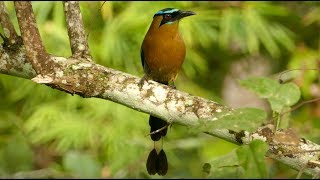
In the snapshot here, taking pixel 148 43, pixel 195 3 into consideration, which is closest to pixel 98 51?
pixel 195 3

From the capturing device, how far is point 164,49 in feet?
11.5

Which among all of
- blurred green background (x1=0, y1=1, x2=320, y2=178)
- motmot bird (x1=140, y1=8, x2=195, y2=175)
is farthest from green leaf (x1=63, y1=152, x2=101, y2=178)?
blurred green background (x1=0, y1=1, x2=320, y2=178)

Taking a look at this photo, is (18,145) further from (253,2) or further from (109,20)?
(253,2)

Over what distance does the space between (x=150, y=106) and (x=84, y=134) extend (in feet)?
9.19

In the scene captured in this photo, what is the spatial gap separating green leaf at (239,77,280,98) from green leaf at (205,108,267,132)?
0.18 m

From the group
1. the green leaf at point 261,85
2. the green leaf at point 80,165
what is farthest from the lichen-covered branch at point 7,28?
the green leaf at point 261,85

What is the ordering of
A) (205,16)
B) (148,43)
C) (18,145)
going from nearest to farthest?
(18,145) → (148,43) → (205,16)

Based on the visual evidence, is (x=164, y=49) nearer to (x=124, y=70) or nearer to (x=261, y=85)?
(x=261, y=85)

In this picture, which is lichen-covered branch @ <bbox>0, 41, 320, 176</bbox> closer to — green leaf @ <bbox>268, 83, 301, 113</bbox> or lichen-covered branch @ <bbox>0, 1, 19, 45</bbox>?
lichen-covered branch @ <bbox>0, 1, 19, 45</bbox>

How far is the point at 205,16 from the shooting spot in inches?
214

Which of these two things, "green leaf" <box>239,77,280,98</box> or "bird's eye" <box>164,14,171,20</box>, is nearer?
"green leaf" <box>239,77,280,98</box>

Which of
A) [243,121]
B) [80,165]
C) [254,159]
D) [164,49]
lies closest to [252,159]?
[254,159]

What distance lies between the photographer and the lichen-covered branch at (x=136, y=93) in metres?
2.17

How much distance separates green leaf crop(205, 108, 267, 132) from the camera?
5.37 feet
